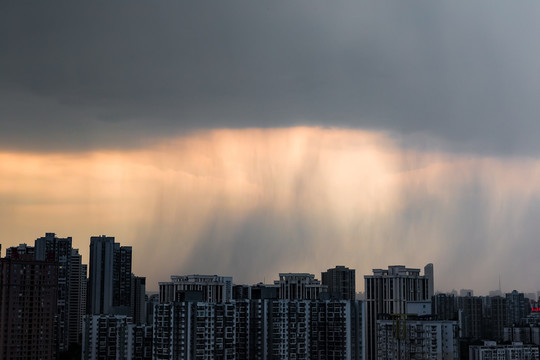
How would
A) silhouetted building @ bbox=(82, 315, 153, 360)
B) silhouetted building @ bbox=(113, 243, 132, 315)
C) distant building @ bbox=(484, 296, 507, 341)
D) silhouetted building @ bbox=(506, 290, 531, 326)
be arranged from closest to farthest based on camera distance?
1. silhouetted building @ bbox=(82, 315, 153, 360)
2. distant building @ bbox=(484, 296, 507, 341)
3. silhouetted building @ bbox=(506, 290, 531, 326)
4. silhouetted building @ bbox=(113, 243, 132, 315)

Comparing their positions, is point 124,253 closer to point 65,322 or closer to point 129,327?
point 65,322

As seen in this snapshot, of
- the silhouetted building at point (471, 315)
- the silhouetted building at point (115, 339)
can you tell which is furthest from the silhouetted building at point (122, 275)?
the silhouetted building at point (471, 315)

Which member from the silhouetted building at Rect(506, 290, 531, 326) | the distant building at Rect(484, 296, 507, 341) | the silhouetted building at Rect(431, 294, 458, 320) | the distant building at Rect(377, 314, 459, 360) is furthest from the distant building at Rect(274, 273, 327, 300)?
the distant building at Rect(377, 314, 459, 360)

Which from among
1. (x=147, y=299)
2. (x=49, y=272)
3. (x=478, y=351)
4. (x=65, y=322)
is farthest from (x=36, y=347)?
(x=147, y=299)

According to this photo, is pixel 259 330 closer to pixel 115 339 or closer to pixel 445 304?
pixel 115 339

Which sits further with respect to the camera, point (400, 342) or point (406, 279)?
point (406, 279)

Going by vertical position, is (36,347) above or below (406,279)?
below

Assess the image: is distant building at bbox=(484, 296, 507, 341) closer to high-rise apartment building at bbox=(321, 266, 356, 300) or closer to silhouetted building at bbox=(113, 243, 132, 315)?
high-rise apartment building at bbox=(321, 266, 356, 300)
